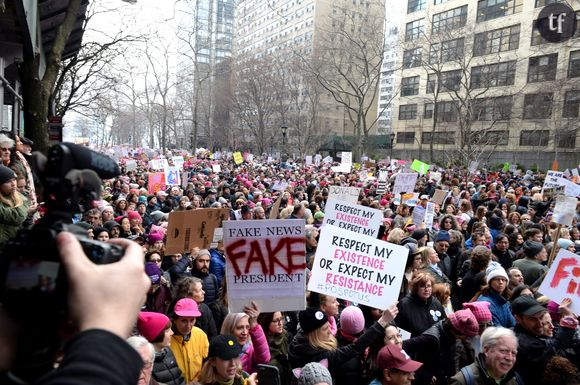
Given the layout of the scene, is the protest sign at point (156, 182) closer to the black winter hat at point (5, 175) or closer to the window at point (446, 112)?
the black winter hat at point (5, 175)

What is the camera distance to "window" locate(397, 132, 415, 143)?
2350 inches

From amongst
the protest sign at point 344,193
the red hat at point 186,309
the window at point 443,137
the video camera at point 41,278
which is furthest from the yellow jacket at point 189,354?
the window at point 443,137

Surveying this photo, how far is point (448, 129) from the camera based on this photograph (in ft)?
161

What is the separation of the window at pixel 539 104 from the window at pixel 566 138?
1687 mm

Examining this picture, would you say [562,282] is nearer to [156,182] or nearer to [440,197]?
[440,197]

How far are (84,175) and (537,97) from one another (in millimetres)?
41989

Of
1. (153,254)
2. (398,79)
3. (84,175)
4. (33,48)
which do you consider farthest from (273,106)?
(84,175)

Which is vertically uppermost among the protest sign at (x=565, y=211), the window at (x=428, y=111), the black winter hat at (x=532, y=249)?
the window at (x=428, y=111)

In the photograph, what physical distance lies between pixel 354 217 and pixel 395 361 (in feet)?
15.5

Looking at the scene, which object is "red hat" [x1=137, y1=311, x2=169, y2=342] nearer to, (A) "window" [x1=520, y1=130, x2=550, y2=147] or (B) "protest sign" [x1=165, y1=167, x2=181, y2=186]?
(B) "protest sign" [x1=165, y1=167, x2=181, y2=186]

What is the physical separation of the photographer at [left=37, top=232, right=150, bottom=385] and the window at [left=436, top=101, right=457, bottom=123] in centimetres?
5012

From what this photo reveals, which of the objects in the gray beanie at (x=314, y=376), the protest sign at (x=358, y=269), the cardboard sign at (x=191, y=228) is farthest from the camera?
the cardboard sign at (x=191, y=228)

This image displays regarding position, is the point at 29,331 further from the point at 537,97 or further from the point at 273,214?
the point at 537,97

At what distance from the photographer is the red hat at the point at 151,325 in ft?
12.0
